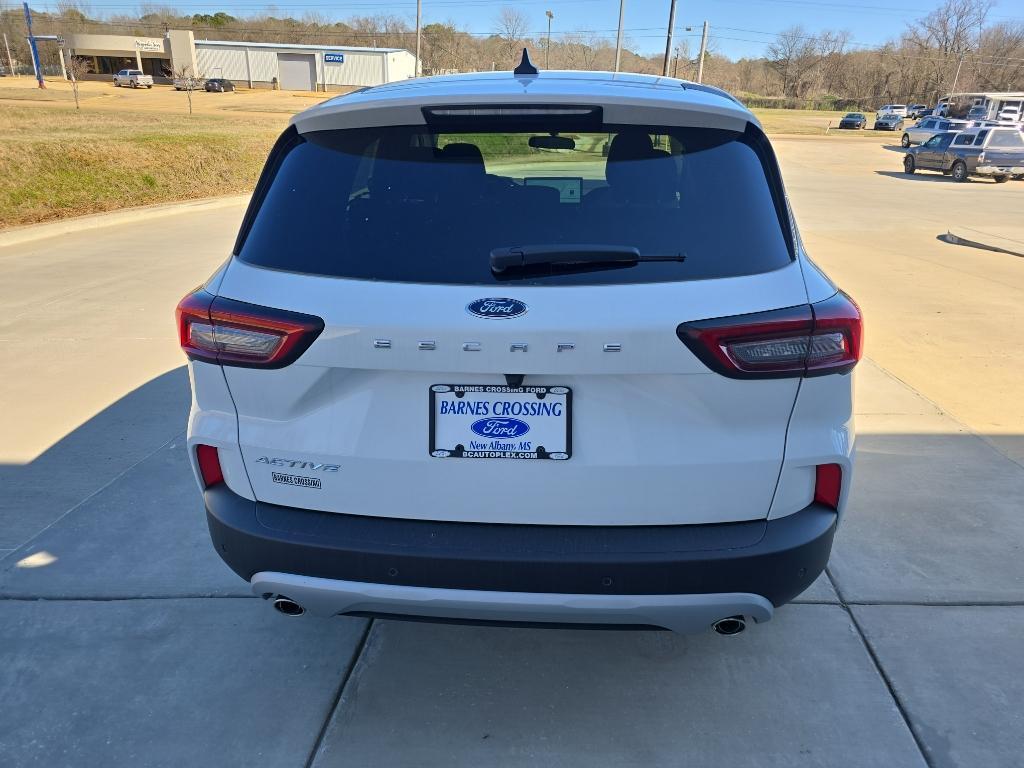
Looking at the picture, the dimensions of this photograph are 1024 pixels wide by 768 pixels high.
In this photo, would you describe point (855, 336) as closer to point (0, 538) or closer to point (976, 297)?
point (0, 538)

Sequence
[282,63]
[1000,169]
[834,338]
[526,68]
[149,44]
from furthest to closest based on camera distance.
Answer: [149,44], [282,63], [1000,169], [526,68], [834,338]

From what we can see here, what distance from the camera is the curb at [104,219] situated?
1100 cm

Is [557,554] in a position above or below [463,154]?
below

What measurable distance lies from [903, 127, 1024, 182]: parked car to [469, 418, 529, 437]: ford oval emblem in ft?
100

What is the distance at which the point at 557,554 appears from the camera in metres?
2.04

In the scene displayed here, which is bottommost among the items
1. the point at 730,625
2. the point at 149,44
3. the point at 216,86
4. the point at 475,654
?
the point at 216,86

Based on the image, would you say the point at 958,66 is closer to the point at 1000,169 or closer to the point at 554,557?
the point at 1000,169

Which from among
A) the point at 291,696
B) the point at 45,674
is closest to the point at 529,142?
the point at 291,696

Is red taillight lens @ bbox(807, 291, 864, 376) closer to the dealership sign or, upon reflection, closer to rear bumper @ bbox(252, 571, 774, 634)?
rear bumper @ bbox(252, 571, 774, 634)

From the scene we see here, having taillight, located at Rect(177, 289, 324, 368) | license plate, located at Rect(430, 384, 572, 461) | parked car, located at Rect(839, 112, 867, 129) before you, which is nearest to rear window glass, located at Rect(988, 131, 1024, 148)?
license plate, located at Rect(430, 384, 572, 461)

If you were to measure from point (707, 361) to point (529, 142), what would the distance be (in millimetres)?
1011

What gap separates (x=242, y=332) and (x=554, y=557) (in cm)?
104

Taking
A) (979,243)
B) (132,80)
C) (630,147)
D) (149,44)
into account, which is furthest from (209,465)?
(149,44)

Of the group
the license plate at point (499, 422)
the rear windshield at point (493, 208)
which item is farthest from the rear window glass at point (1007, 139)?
the license plate at point (499, 422)
